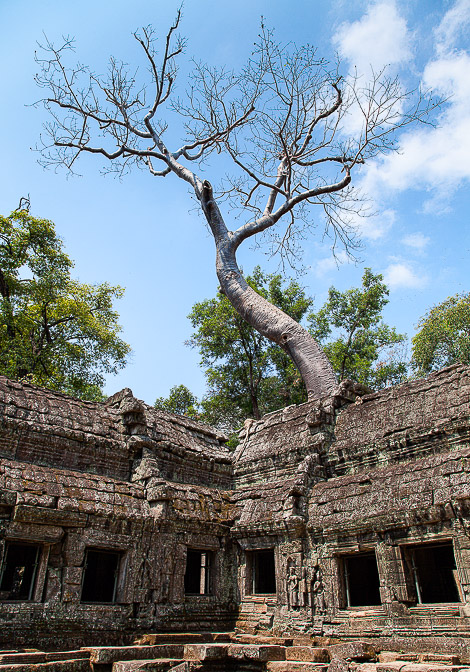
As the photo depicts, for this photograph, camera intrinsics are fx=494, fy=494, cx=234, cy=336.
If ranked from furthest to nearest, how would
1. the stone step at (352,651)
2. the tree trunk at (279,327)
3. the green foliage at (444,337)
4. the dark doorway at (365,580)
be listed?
the green foliage at (444,337) → the tree trunk at (279,327) → the dark doorway at (365,580) → the stone step at (352,651)

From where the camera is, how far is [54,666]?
17.9 ft

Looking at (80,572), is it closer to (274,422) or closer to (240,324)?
(274,422)

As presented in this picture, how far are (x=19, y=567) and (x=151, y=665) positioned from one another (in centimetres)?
619

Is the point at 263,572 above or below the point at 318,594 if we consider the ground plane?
above

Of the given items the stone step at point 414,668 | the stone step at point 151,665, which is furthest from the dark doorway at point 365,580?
the stone step at point 151,665

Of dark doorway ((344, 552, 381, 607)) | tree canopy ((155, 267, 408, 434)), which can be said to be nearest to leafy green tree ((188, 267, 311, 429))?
tree canopy ((155, 267, 408, 434))

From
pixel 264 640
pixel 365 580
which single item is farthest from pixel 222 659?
pixel 365 580

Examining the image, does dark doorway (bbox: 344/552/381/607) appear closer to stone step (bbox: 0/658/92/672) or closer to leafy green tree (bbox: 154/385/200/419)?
stone step (bbox: 0/658/92/672)

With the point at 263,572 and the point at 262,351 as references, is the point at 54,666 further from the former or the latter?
the point at 262,351

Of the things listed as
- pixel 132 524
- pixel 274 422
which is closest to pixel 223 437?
pixel 274 422

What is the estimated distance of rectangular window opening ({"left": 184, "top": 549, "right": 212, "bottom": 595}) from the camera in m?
9.11

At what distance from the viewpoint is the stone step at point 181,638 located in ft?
23.0

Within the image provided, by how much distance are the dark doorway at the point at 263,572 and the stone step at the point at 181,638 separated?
133 centimetres

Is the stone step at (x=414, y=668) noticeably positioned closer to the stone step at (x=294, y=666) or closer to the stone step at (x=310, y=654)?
the stone step at (x=294, y=666)
